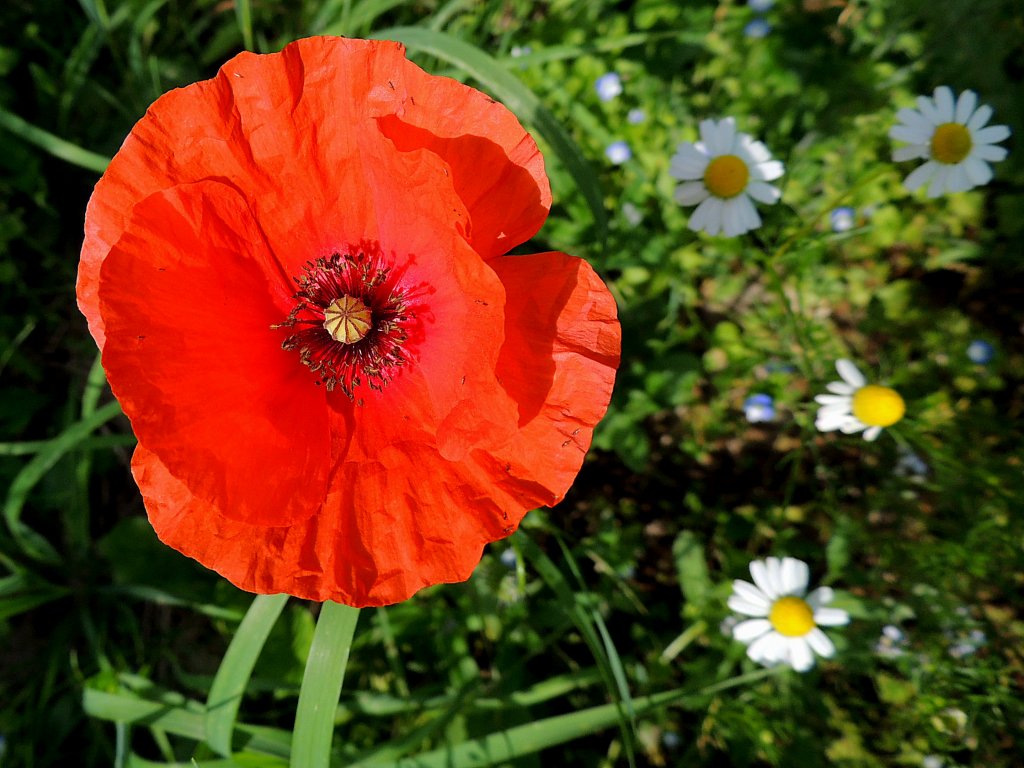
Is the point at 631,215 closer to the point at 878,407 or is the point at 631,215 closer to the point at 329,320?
the point at 878,407

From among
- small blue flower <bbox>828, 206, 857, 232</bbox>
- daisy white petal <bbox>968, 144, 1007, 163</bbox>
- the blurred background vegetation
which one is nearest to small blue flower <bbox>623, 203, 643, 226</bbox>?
the blurred background vegetation

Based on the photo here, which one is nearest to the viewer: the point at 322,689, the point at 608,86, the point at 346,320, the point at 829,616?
the point at 346,320

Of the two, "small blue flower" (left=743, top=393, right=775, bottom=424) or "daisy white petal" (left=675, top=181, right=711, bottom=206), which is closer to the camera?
"daisy white petal" (left=675, top=181, right=711, bottom=206)

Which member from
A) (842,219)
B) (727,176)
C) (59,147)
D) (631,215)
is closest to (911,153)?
(842,219)

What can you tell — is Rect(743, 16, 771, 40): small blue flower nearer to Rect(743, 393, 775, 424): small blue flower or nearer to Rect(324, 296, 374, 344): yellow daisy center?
Rect(743, 393, 775, 424): small blue flower

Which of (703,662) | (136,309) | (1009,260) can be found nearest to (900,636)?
(703,662)

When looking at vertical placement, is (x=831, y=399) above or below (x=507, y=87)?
below
